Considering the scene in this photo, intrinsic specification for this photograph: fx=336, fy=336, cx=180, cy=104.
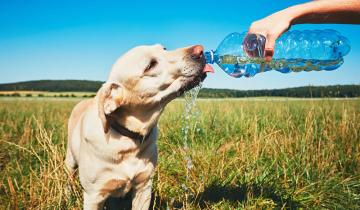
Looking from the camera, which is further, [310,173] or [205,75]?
[310,173]

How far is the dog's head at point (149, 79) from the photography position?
127 inches

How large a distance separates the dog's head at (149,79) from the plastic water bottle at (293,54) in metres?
0.42

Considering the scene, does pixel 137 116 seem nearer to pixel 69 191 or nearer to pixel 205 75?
A: pixel 205 75

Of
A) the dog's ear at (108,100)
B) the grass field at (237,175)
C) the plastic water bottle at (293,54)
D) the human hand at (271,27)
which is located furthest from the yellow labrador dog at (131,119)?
the human hand at (271,27)

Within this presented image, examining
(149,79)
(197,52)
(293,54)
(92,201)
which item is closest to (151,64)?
(149,79)

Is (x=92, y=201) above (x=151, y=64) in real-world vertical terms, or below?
below

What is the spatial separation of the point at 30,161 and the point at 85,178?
190 centimetres

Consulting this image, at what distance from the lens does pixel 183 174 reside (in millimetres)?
4098

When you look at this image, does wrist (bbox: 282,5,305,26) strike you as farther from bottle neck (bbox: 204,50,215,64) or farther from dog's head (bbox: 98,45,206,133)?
bottle neck (bbox: 204,50,215,64)

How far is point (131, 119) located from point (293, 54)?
2.16 m

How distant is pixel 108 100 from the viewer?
10.3 feet

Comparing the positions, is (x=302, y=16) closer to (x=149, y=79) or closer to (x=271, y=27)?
(x=271, y=27)

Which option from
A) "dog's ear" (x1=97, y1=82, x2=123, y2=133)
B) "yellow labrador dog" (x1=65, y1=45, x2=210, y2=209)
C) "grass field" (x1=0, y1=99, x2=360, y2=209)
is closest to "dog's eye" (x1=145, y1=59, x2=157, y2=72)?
"yellow labrador dog" (x1=65, y1=45, x2=210, y2=209)

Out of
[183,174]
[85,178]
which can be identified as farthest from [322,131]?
[85,178]
